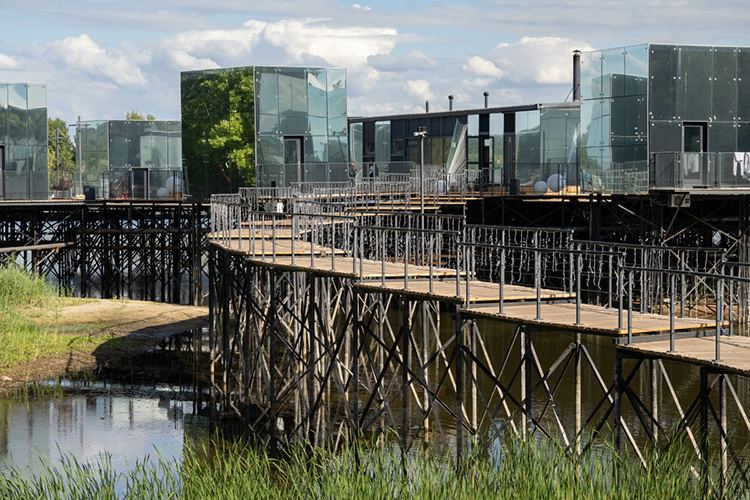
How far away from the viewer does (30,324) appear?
89.4 ft

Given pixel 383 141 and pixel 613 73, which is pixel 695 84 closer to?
pixel 613 73

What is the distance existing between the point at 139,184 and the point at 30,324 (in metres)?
15.8

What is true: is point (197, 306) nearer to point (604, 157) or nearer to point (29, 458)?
point (604, 157)

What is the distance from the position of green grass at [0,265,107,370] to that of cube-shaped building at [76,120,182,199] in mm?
9149

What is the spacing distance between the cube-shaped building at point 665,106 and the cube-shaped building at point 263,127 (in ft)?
36.1

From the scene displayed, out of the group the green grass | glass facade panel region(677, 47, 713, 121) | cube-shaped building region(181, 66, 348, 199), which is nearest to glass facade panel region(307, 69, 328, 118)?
cube-shaped building region(181, 66, 348, 199)

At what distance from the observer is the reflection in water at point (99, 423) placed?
1692 centimetres

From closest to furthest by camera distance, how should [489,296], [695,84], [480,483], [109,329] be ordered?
[480,483] < [489,296] < [109,329] < [695,84]

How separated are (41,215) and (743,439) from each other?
37340 millimetres

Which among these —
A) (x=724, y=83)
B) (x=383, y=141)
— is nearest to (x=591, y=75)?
(x=724, y=83)

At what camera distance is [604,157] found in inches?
1218

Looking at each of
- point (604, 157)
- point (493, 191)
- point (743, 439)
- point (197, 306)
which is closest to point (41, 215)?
point (197, 306)

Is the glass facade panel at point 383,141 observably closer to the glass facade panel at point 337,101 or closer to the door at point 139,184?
the glass facade panel at point 337,101

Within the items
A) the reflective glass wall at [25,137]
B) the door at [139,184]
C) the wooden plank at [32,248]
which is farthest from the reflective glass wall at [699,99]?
the reflective glass wall at [25,137]
